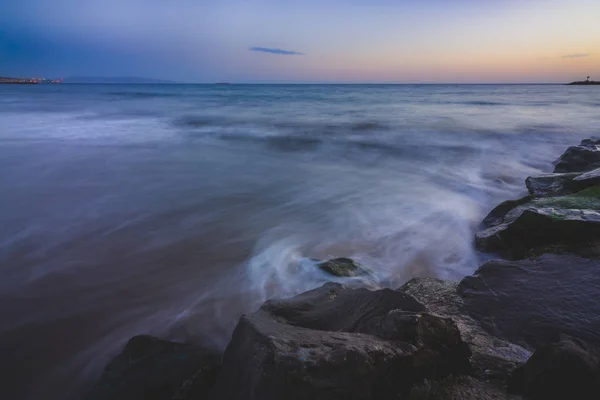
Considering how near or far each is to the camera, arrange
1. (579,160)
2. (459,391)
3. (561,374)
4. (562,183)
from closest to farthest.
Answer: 1. (561,374)
2. (459,391)
3. (562,183)
4. (579,160)

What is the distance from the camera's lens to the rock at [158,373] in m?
2.74

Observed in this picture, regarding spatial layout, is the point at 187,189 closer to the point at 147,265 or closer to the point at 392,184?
the point at 147,265

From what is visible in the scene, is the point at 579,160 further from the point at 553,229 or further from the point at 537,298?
the point at 537,298

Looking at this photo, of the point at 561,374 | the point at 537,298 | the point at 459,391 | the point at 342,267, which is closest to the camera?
the point at 561,374

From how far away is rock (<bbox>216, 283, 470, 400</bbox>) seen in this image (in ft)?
6.75

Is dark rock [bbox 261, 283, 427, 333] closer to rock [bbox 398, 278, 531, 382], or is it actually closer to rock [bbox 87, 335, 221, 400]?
rock [bbox 398, 278, 531, 382]

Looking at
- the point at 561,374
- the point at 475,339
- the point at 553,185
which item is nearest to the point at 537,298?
the point at 475,339

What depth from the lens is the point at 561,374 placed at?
2117 millimetres

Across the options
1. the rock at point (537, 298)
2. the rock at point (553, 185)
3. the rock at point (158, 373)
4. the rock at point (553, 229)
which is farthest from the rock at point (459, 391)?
the rock at point (553, 185)

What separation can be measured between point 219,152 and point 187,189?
523 cm

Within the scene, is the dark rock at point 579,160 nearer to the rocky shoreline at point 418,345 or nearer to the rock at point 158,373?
the rocky shoreline at point 418,345

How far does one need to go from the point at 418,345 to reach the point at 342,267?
2566mm

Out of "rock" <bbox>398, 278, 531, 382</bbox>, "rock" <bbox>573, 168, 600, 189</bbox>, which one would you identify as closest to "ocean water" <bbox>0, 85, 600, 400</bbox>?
"rock" <bbox>398, 278, 531, 382</bbox>

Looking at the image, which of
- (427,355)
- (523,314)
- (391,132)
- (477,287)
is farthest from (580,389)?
(391,132)
